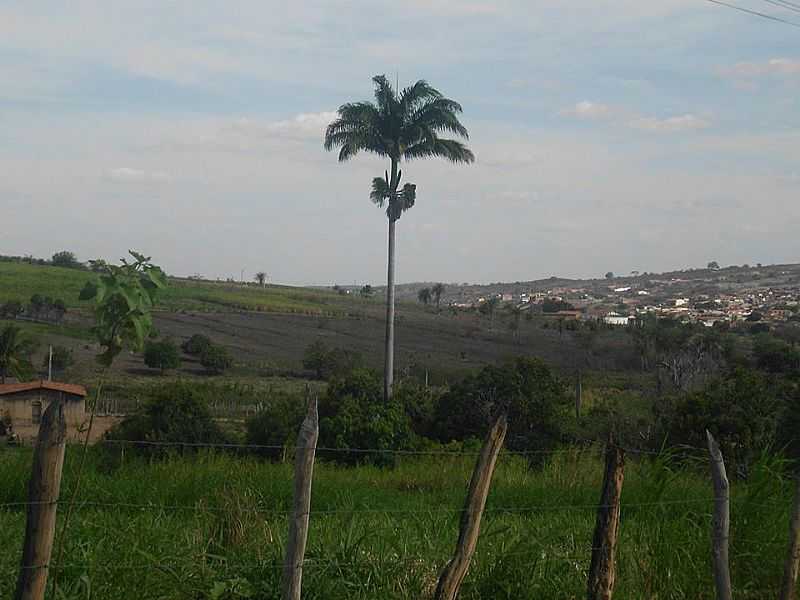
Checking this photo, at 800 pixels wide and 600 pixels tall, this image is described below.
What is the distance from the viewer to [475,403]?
2070cm

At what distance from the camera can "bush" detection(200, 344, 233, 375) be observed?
41.7 meters

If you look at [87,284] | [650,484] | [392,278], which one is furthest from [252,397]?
[87,284]

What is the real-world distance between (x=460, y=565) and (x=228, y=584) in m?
Answer: 1.19

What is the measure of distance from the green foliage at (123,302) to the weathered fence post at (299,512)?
34.3 inches

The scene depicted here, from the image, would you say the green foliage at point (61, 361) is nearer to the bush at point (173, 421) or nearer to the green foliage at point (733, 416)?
the bush at point (173, 421)

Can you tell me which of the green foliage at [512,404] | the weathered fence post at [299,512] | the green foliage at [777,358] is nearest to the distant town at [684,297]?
the green foliage at [777,358]

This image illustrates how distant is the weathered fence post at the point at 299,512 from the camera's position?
169 inches

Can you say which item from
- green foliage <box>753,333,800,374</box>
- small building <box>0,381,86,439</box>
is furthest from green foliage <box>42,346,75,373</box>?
green foliage <box>753,333,800,374</box>

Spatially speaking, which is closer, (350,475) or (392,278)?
(350,475)

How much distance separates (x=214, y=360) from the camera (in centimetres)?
4172

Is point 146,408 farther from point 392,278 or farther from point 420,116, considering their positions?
point 420,116

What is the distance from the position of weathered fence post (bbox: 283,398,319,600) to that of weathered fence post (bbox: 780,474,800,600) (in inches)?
111

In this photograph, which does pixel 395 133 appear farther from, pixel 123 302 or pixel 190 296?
pixel 190 296

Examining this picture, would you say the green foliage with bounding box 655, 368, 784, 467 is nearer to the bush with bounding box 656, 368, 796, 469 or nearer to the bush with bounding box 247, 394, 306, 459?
the bush with bounding box 656, 368, 796, 469
